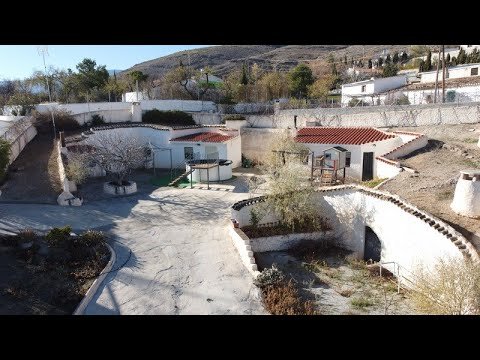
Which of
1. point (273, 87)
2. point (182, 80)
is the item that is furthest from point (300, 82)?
point (182, 80)

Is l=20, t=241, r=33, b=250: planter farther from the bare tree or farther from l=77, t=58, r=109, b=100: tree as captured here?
l=77, t=58, r=109, b=100: tree

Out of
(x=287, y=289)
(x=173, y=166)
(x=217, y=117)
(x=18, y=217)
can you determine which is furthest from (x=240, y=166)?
(x=287, y=289)

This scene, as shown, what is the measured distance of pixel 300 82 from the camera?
43031mm

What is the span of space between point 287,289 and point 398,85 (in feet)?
116

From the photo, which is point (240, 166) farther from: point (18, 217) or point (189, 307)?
point (189, 307)

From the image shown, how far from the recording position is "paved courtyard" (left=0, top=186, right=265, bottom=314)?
10.5 m

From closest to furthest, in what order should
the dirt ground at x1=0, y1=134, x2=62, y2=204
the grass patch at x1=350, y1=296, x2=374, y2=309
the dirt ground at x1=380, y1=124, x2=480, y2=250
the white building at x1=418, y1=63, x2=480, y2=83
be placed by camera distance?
the grass patch at x1=350, y1=296, x2=374, y2=309 → the dirt ground at x1=380, y1=124, x2=480, y2=250 → the dirt ground at x1=0, y1=134, x2=62, y2=204 → the white building at x1=418, y1=63, x2=480, y2=83

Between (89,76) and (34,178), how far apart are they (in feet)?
88.6

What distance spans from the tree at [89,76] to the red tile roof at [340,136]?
92.6ft

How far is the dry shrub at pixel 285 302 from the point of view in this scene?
9.98 meters

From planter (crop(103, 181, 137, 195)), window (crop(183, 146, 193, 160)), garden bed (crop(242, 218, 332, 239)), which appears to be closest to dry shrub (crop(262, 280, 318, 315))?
garden bed (crop(242, 218, 332, 239))

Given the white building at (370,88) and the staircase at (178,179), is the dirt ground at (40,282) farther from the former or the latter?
the white building at (370,88)

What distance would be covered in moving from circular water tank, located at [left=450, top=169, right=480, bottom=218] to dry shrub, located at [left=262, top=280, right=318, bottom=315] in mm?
5572
